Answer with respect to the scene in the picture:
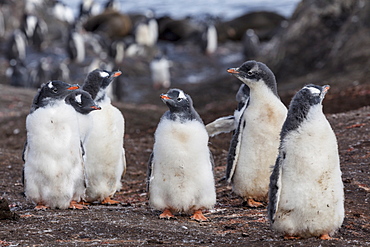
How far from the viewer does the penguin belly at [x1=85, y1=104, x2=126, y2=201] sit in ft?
22.0

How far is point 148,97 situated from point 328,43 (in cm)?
679

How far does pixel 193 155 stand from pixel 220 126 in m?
1.60

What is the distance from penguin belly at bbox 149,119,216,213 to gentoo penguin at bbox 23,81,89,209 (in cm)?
84

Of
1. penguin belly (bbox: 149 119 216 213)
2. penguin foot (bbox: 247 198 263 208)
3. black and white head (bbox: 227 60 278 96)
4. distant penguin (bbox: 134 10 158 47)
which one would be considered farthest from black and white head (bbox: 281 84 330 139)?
distant penguin (bbox: 134 10 158 47)

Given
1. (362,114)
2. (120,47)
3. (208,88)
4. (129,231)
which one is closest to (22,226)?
(129,231)

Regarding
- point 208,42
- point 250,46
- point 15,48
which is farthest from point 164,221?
point 208,42

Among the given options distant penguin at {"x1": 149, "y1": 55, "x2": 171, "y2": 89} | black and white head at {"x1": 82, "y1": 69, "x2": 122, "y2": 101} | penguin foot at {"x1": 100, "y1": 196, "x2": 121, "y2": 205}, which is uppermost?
distant penguin at {"x1": 149, "y1": 55, "x2": 171, "y2": 89}

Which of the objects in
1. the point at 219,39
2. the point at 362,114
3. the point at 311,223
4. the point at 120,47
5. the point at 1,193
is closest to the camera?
the point at 311,223

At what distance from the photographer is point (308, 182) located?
4.89 metres

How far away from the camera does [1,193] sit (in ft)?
23.5

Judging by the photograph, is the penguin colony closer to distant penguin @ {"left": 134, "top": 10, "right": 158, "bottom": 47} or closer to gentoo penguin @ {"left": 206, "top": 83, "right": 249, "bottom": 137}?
gentoo penguin @ {"left": 206, "top": 83, "right": 249, "bottom": 137}

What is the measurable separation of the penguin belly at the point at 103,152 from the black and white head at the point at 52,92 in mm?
750

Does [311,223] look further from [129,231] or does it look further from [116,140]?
[116,140]

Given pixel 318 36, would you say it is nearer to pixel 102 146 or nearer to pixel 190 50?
pixel 190 50
